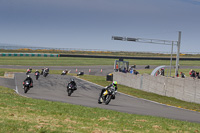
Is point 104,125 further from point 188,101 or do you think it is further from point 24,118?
point 188,101

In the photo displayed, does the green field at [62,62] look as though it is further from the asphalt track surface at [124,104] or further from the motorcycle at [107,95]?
the motorcycle at [107,95]

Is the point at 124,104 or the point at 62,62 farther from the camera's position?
the point at 62,62

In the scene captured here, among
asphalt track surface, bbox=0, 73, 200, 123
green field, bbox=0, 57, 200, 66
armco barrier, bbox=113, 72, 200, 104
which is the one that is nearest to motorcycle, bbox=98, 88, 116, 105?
asphalt track surface, bbox=0, 73, 200, 123

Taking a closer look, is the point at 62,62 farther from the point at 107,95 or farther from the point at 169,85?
the point at 107,95

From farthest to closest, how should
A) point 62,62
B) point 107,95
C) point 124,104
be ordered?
point 62,62
point 124,104
point 107,95

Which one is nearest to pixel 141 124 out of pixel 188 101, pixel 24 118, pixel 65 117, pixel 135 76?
pixel 65 117

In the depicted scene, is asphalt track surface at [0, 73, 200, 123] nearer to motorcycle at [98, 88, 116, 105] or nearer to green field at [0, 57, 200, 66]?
motorcycle at [98, 88, 116, 105]

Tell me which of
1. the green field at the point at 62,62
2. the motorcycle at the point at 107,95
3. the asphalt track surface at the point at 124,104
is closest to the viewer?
the asphalt track surface at the point at 124,104

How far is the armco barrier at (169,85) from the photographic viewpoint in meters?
24.3

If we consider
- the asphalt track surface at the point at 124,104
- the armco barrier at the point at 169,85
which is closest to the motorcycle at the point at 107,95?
the asphalt track surface at the point at 124,104

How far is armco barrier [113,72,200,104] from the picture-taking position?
2428cm

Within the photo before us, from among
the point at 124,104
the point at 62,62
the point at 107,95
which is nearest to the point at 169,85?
the point at 124,104

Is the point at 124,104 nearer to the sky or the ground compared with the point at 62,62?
nearer to the ground

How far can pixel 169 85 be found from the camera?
91.8 ft
